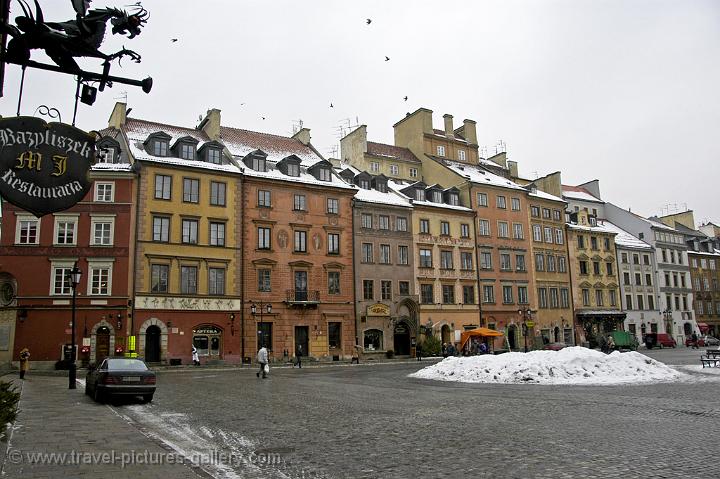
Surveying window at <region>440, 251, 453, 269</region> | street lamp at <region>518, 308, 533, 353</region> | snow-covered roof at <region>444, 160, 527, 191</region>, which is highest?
snow-covered roof at <region>444, 160, 527, 191</region>

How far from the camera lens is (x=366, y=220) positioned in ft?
170

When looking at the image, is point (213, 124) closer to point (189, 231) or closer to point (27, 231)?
point (189, 231)

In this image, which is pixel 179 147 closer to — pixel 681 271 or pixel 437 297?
pixel 437 297

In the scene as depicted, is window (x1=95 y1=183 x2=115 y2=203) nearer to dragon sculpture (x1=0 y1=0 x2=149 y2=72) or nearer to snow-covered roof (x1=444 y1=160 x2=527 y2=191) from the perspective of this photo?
snow-covered roof (x1=444 y1=160 x2=527 y2=191)

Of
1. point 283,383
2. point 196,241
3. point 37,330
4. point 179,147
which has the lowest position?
point 283,383

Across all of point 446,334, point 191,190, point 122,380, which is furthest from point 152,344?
point 446,334

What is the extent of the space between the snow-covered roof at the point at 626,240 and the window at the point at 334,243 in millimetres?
38670

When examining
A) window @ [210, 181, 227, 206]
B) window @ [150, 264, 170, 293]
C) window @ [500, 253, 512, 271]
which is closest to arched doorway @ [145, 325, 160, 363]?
window @ [150, 264, 170, 293]

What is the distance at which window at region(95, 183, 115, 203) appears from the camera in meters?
41.0

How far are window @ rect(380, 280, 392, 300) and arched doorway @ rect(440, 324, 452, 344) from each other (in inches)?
267


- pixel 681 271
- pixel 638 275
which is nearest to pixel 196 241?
pixel 638 275

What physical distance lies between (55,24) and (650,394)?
1857 cm

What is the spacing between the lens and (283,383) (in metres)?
25.8

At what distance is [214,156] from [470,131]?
3417 centimetres
